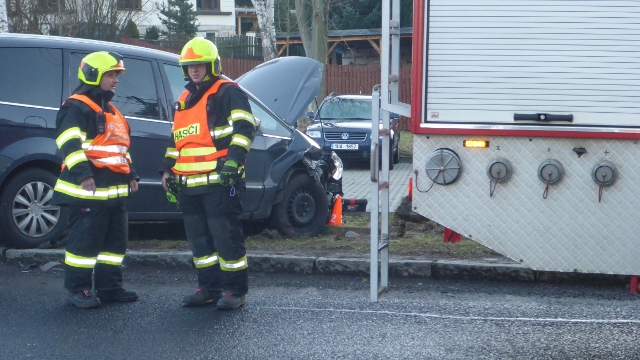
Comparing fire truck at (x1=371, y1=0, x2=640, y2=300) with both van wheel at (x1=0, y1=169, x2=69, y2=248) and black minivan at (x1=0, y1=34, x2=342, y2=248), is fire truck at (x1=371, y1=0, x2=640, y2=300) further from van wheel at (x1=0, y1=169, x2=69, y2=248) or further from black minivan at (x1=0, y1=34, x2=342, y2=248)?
van wheel at (x1=0, y1=169, x2=69, y2=248)

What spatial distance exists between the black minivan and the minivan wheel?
0.03 ft

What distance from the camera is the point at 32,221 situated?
25.3 ft

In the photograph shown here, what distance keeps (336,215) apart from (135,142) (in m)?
2.85

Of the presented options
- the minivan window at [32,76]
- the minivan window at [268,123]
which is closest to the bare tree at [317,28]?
the minivan window at [268,123]

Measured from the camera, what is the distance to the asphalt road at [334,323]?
17.4ft

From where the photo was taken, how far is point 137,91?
27.1 feet

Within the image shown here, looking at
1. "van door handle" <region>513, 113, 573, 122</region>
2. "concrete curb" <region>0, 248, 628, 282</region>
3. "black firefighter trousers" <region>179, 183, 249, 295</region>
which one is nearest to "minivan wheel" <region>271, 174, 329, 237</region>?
"concrete curb" <region>0, 248, 628, 282</region>

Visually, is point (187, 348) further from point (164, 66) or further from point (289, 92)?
point (289, 92)

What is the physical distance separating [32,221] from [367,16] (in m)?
33.7

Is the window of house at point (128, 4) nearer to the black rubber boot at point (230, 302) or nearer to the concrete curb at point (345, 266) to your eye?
the concrete curb at point (345, 266)

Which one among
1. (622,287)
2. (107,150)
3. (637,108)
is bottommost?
(622,287)

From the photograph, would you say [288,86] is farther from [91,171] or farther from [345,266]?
[91,171]

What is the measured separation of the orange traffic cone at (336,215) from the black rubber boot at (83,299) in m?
4.13

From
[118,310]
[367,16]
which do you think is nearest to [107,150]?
[118,310]
